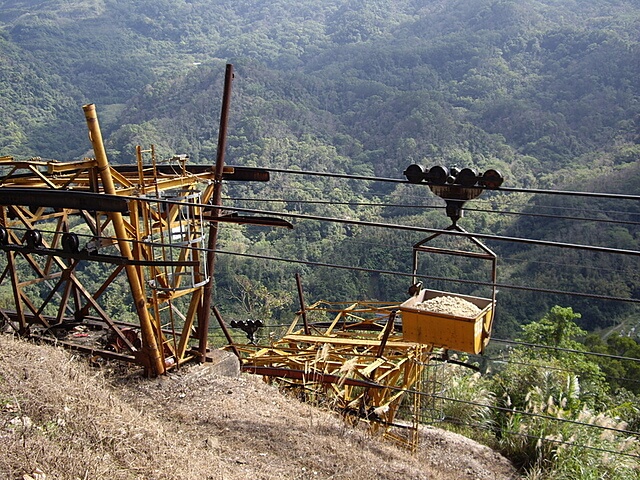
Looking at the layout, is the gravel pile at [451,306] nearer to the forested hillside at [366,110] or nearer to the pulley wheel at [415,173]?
the pulley wheel at [415,173]

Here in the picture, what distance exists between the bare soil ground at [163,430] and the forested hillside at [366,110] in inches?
825

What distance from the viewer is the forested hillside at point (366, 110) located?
47719 millimetres

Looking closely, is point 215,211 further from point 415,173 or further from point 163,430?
point 415,173

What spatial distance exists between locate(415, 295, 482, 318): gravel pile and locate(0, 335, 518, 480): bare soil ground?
1.95 metres

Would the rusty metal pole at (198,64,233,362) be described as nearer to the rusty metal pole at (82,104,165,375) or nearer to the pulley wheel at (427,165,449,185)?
the rusty metal pole at (82,104,165,375)

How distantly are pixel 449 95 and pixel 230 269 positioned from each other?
67486mm

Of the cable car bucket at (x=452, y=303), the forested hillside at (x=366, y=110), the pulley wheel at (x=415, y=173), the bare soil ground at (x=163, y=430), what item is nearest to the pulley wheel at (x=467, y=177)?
the cable car bucket at (x=452, y=303)

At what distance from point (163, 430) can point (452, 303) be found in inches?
129

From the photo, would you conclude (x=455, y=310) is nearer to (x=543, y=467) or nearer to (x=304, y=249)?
(x=543, y=467)

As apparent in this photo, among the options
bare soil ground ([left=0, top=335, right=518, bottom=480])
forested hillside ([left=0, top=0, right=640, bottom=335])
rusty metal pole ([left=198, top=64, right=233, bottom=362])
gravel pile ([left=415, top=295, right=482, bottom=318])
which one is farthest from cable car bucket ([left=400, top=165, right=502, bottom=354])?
forested hillside ([left=0, top=0, right=640, bottom=335])

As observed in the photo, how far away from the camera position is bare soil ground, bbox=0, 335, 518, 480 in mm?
5902

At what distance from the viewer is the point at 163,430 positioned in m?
7.16

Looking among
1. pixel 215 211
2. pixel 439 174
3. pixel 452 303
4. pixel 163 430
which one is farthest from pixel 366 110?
pixel 439 174

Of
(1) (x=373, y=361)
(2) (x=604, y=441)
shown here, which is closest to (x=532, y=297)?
(2) (x=604, y=441)
